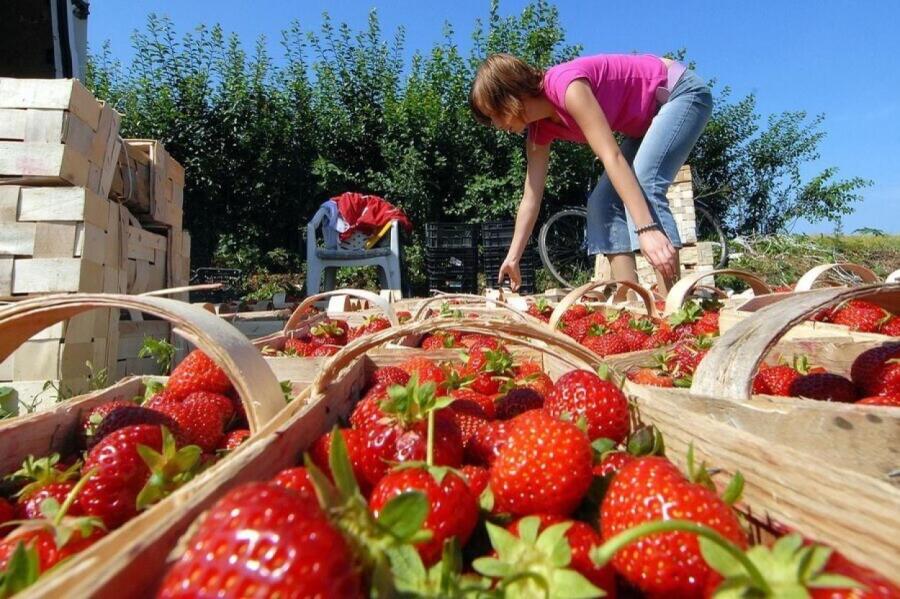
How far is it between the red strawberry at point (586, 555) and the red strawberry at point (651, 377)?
29.2 inches

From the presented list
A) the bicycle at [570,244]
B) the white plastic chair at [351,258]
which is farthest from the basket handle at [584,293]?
the bicycle at [570,244]

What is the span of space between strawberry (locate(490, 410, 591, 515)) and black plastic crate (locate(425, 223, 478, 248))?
7.68 meters

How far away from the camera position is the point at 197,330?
0.82 metres

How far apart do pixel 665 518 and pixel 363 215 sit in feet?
23.5

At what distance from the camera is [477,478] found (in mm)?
766

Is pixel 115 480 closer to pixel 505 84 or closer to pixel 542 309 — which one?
pixel 505 84

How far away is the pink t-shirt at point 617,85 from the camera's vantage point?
2.54m

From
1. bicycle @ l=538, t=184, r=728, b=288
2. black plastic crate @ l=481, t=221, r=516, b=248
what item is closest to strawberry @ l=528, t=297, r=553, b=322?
black plastic crate @ l=481, t=221, r=516, b=248

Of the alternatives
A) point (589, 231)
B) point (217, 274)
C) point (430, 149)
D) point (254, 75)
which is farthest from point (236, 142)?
point (589, 231)

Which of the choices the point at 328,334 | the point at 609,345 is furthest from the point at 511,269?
the point at 609,345

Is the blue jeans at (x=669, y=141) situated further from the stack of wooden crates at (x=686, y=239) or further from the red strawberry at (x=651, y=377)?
the stack of wooden crates at (x=686, y=239)

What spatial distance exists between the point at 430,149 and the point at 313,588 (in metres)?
10.3

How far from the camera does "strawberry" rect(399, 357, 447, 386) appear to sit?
1243 mm

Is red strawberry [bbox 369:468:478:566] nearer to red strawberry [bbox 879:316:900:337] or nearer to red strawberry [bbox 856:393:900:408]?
red strawberry [bbox 856:393:900:408]
